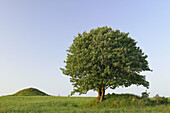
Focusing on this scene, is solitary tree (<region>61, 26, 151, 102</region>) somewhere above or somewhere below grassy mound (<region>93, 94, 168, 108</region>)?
above

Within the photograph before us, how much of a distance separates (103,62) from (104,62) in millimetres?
281

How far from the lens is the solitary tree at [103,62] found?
2577 cm

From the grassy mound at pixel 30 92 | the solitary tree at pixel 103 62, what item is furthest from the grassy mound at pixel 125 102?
the grassy mound at pixel 30 92

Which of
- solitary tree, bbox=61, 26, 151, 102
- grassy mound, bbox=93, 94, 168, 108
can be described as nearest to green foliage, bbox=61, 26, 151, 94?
solitary tree, bbox=61, 26, 151, 102

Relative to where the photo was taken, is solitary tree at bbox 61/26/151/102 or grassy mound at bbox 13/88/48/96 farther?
grassy mound at bbox 13/88/48/96

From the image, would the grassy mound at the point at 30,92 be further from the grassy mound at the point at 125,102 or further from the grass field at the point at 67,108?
the grassy mound at the point at 125,102

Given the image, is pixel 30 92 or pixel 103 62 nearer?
pixel 103 62

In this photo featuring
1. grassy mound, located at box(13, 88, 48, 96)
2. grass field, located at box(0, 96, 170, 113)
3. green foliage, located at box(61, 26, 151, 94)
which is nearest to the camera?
grass field, located at box(0, 96, 170, 113)

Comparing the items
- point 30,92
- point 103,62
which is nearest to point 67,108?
point 103,62

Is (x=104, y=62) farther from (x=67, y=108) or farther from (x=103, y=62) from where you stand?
(x=67, y=108)

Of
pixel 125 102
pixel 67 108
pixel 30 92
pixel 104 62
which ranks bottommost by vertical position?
pixel 67 108

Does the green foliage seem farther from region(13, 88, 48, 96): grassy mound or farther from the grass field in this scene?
region(13, 88, 48, 96): grassy mound

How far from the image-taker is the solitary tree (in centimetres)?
2577

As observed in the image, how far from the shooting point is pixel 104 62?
26.0 m
